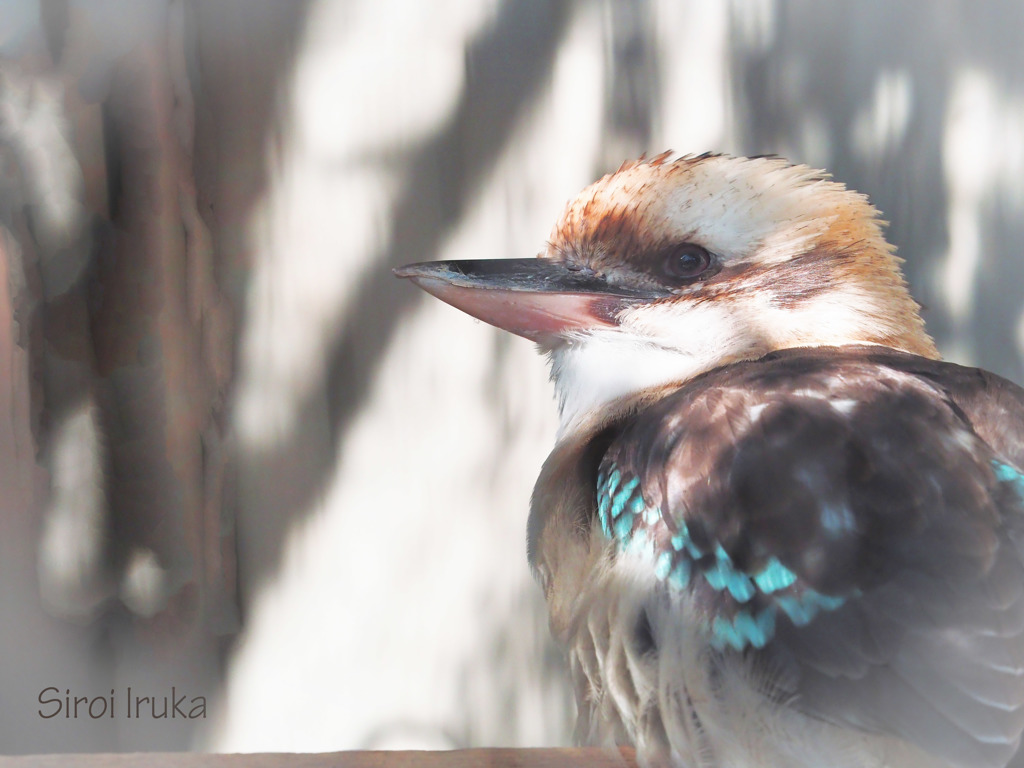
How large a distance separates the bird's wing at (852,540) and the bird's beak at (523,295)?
0.58 ft

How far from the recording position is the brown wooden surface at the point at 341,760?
83 cm

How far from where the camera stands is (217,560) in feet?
3.05

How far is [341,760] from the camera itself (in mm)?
873

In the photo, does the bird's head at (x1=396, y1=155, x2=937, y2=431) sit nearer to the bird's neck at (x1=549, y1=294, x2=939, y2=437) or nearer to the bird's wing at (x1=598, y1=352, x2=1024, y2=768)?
the bird's neck at (x1=549, y1=294, x2=939, y2=437)

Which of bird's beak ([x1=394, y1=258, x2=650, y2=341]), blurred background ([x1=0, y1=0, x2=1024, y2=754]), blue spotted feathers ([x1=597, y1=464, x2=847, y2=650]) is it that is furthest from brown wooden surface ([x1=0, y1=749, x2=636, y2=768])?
bird's beak ([x1=394, y1=258, x2=650, y2=341])

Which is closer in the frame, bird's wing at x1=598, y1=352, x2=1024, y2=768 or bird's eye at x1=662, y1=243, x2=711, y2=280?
bird's wing at x1=598, y1=352, x2=1024, y2=768

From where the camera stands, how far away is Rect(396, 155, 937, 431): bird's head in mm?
798

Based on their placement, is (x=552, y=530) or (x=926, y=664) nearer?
(x=926, y=664)

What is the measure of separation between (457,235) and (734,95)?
35 centimetres

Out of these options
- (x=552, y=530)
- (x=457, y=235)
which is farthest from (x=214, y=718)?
(x=457, y=235)

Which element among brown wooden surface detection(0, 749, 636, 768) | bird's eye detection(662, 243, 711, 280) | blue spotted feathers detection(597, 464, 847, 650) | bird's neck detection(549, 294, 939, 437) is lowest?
brown wooden surface detection(0, 749, 636, 768)

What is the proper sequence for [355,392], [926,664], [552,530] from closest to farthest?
[926,664] < [552,530] < [355,392]

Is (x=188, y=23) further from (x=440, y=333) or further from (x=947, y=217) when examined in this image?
(x=947, y=217)

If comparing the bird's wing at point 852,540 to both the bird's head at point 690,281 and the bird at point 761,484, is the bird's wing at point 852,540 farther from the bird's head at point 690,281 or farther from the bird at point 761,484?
the bird's head at point 690,281
